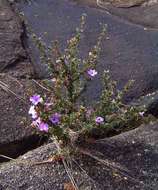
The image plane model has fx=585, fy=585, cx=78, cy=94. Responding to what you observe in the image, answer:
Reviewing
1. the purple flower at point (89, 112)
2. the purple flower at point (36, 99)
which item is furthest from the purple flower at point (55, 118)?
the purple flower at point (89, 112)

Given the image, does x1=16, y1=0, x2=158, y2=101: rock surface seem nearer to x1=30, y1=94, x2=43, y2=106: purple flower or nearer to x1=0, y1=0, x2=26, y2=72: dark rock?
x1=0, y1=0, x2=26, y2=72: dark rock

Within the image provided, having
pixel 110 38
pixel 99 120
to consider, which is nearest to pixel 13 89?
pixel 99 120

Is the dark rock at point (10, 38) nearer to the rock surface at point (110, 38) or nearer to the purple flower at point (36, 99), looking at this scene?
the rock surface at point (110, 38)

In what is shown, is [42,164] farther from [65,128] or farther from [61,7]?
[61,7]

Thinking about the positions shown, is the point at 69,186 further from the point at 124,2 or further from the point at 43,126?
the point at 124,2

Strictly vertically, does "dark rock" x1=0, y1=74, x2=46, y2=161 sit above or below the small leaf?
below

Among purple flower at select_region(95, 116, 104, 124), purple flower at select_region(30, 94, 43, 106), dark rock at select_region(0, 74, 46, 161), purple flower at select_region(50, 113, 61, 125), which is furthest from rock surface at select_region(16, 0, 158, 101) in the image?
purple flower at select_region(30, 94, 43, 106)
